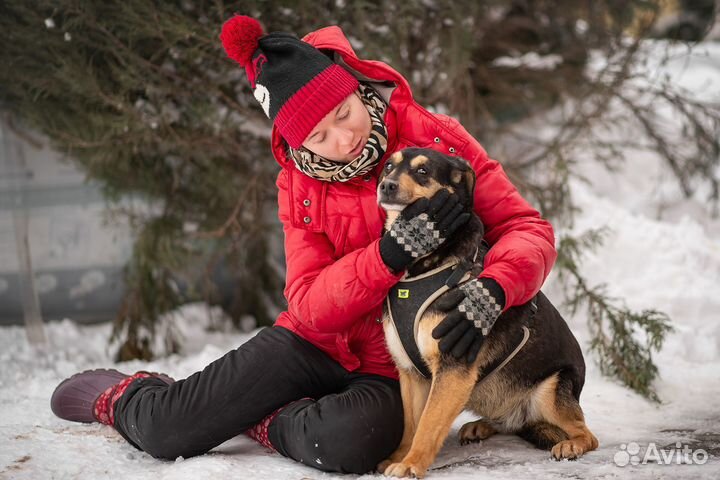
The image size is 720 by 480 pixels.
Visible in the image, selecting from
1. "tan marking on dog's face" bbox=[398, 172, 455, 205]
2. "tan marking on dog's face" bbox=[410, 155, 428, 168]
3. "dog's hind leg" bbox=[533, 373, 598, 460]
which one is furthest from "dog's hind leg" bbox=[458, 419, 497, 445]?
"tan marking on dog's face" bbox=[410, 155, 428, 168]

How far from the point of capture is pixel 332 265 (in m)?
2.75

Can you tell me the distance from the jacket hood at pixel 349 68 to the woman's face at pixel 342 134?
0.20m

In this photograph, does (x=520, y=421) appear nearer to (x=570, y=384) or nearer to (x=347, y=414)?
(x=570, y=384)

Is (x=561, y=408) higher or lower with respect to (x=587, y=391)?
higher

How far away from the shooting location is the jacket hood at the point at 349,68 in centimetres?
291

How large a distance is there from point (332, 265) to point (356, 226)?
0.23 meters

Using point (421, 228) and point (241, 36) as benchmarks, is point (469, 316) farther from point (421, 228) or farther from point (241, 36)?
point (241, 36)

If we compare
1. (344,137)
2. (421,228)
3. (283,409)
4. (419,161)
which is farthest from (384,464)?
(344,137)

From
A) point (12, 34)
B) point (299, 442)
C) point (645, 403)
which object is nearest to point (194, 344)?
point (12, 34)

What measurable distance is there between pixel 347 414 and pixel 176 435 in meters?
0.72

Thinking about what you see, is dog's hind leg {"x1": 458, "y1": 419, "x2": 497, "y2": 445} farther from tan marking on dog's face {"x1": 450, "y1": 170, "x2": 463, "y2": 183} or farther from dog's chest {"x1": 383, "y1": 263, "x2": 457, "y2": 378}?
tan marking on dog's face {"x1": 450, "y1": 170, "x2": 463, "y2": 183}

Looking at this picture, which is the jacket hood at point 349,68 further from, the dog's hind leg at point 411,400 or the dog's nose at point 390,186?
the dog's hind leg at point 411,400

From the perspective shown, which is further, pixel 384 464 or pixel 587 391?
pixel 587 391

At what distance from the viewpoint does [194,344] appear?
215 inches
